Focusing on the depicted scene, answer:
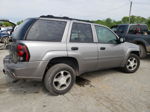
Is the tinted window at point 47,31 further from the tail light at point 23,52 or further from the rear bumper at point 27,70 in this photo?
the rear bumper at point 27,70

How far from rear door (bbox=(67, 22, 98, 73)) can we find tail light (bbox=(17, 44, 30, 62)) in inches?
37.0

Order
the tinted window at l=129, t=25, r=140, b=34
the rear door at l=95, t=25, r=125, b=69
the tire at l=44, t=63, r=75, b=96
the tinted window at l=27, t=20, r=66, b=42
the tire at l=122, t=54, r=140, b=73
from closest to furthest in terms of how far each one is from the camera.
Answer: the tinted window at l=27, t=20, r=66, b=42
the tire at l=44, t=63, r=75, b=96
the rear door at l=95, t=25, r=125, b=69
the tire at l=122, t=54, r=140, b=73
the tinted window at l=129, t=25, r=140, b=34

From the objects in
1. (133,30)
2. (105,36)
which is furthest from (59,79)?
(133,30)

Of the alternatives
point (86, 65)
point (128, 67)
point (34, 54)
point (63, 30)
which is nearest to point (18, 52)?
point (34, 54)

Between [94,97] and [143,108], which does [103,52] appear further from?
[143,108]

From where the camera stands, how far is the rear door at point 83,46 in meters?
3.36

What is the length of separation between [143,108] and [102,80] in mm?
1590

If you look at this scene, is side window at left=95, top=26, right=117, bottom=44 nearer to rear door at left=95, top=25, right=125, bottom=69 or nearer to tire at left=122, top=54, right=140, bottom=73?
rear door at left=95, top=25, right=125, bottom=69

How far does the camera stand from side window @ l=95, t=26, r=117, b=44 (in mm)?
3935

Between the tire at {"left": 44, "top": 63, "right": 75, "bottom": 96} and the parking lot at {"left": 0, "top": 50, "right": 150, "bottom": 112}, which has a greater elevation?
the tire at {"left": 44, "top": 63, "right": 75, "bottom": 96}

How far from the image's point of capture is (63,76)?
335 cm

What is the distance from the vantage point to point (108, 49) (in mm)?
4055

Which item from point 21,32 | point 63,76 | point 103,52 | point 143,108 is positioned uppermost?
point 21,32

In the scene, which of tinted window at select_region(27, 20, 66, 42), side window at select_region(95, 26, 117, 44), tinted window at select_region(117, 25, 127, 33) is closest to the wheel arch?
tinted window at select_region(27, 20, 66, 42)
